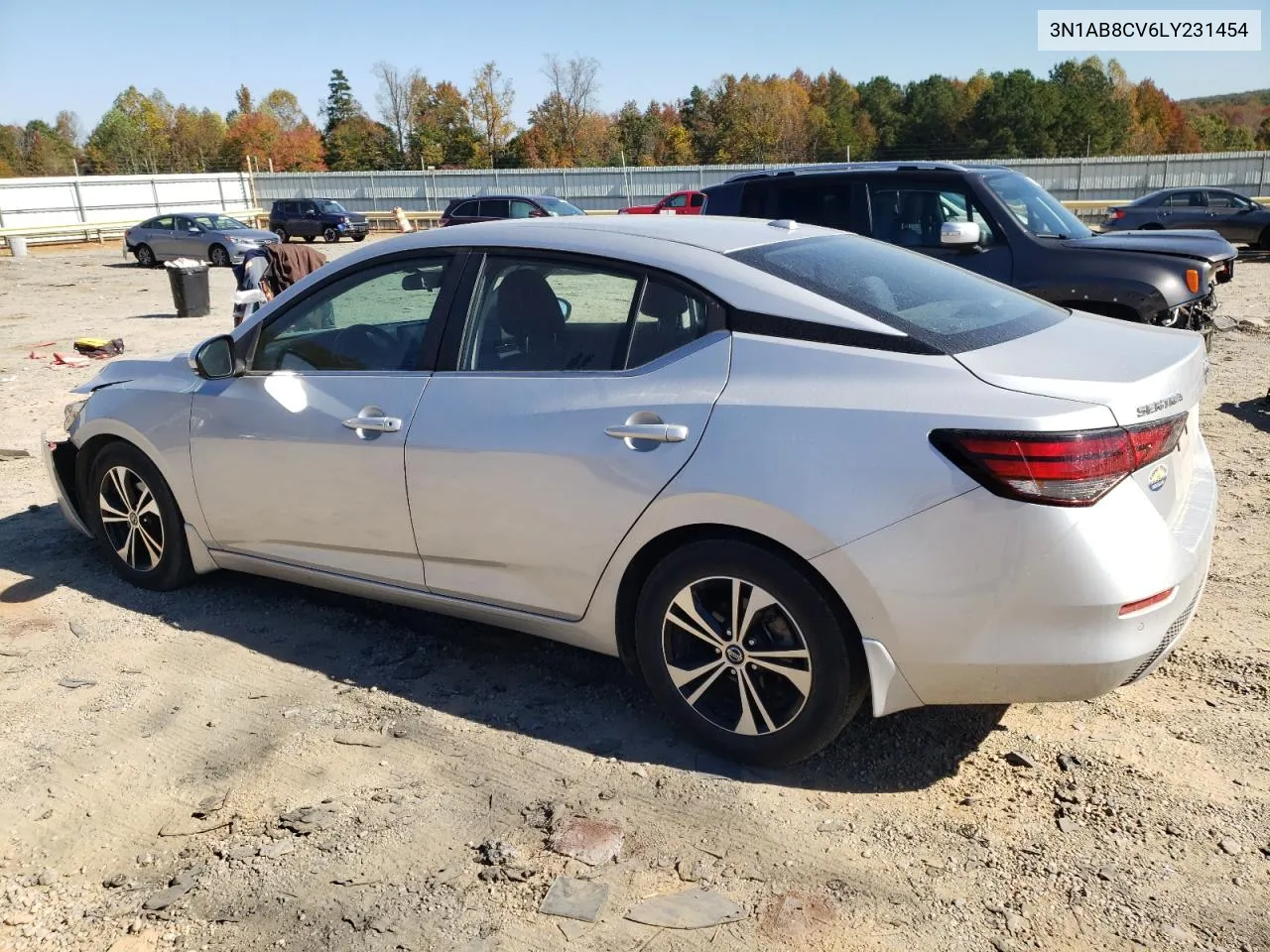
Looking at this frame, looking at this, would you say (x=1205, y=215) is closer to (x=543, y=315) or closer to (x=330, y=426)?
(x=543, y=315)

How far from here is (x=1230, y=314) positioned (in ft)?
44.1

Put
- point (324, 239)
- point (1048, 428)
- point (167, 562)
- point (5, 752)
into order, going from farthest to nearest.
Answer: point (324, 239)
point (167, 562)
point (5, 752)
point (1048, 428)

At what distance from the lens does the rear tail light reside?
2674 mm

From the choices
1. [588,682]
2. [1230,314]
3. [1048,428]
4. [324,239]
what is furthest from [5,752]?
[324,239]

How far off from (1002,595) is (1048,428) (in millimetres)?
465

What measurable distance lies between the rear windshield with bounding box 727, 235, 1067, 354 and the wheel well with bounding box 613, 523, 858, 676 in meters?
0.76

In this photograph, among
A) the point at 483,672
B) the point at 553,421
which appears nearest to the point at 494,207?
the point at 483,672

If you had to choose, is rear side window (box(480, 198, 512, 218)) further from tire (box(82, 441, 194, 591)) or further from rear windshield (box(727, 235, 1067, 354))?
rear windshield (box(727, 235, 1067, 354))

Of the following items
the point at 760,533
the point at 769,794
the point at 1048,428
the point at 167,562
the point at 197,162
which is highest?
the point at 197,162

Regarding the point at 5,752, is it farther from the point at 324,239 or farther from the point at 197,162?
the point at 197,162

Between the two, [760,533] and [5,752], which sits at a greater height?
[760,533]

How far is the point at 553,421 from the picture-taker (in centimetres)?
343

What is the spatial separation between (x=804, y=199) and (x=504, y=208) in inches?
746

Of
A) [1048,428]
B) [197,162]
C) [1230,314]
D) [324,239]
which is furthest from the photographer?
[197,162]
